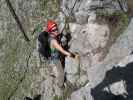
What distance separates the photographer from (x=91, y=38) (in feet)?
54.7

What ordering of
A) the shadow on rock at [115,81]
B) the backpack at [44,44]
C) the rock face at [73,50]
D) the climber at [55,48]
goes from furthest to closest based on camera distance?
the backpack at [44,44] → the climber at [55,48] → the rock face at [73,50] → the shadow on rock at [115,81]

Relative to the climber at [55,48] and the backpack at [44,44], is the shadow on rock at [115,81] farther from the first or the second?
the backpack at [44,44]

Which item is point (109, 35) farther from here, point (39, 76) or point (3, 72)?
point (3, 72)

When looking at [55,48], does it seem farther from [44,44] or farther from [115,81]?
[115,81]

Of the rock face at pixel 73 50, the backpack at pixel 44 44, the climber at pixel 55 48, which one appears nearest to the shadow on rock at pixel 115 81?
the rock face at pixel 73 50

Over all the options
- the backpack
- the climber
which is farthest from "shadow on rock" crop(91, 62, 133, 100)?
the backpack

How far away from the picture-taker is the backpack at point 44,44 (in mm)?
16828

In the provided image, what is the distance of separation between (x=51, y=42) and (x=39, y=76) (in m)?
2.17

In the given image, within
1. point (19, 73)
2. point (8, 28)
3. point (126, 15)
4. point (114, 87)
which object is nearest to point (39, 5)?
point (8, 28)

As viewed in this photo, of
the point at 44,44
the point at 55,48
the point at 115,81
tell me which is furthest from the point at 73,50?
the point at 115,81

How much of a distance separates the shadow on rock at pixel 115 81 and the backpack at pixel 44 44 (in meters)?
2.78

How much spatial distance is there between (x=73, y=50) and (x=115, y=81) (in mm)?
2925

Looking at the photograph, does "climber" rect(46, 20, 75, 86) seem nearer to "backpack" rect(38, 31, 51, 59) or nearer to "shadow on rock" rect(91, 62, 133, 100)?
"backpack" rect(38, 31, 51, 59)

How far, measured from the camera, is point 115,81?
14.8 m
